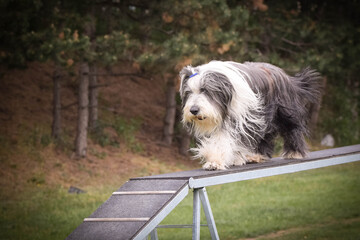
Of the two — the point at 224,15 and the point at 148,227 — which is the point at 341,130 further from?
the point at 148,227

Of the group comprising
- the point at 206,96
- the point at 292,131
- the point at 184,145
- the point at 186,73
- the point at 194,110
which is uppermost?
the point at 186,73

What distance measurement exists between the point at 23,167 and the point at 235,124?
6.66m

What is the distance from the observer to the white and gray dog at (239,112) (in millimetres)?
4527

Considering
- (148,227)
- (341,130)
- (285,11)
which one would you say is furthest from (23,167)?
(341,130)

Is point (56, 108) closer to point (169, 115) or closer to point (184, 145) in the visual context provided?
point (169, 115)

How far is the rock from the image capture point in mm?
16023

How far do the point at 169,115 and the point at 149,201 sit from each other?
29.7 ft

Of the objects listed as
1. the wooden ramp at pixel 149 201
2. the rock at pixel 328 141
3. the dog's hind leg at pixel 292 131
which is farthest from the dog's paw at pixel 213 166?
the rock at pixel 328 141

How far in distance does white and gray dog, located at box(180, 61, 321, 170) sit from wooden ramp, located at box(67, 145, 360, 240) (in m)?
0.26

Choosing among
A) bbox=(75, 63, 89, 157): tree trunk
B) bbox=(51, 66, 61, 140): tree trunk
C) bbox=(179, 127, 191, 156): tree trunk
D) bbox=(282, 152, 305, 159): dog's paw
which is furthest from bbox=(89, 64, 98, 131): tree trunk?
bbox=(282, 152, 305, 159): dog's paw

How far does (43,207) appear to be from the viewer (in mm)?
8773

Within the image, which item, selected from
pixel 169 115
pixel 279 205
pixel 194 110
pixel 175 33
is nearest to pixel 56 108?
pixel 175 33

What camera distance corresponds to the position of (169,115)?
13.2 meters

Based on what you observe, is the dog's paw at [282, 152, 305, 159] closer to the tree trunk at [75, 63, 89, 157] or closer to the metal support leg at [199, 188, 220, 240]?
the metal support leg at [199, 188, 220, 240]
